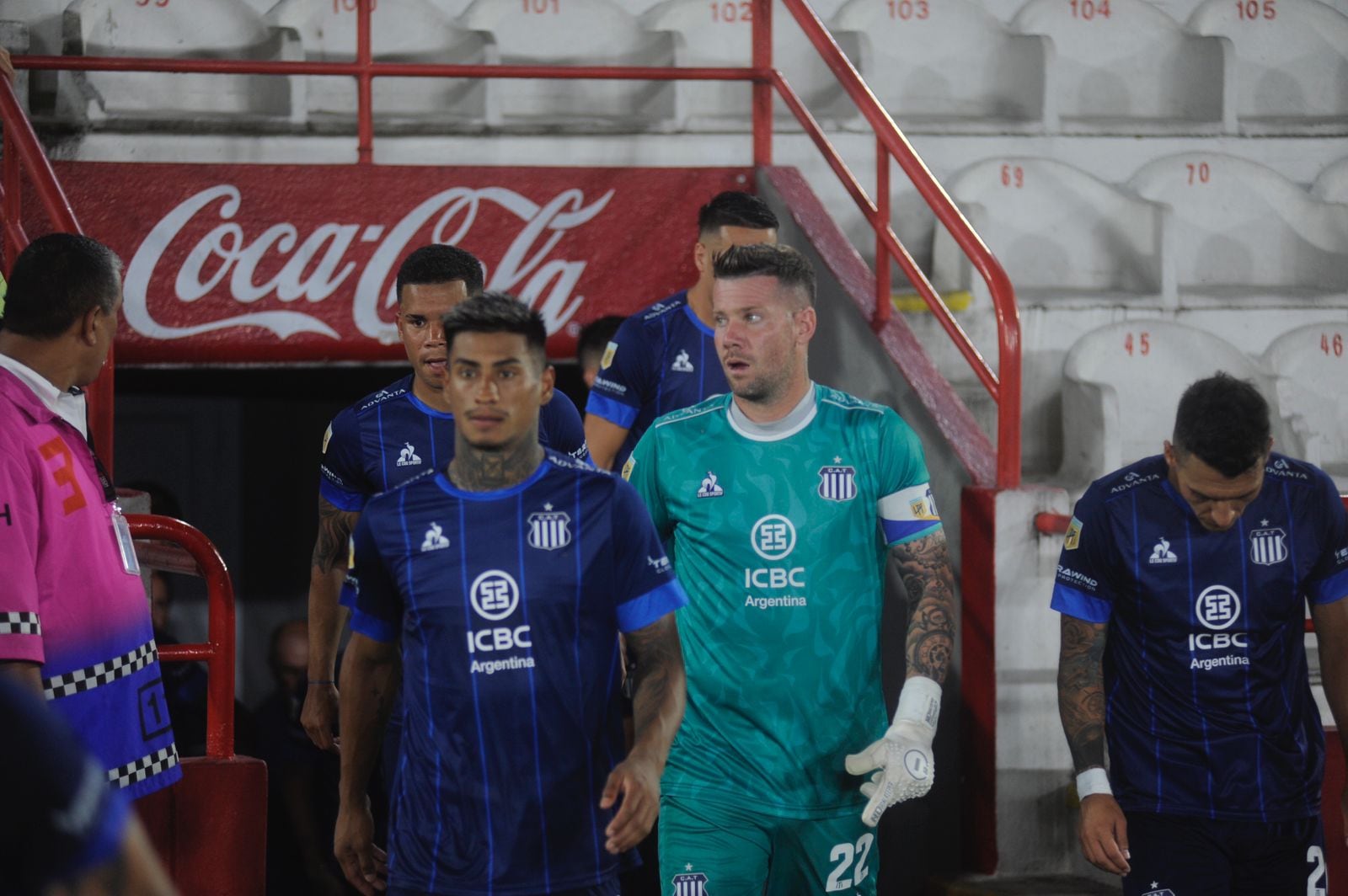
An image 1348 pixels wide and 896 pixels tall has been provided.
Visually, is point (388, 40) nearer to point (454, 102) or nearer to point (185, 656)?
point (454, 102)

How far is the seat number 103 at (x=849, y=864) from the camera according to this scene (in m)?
4.78

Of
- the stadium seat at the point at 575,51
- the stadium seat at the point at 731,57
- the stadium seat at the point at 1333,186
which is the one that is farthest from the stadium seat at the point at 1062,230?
the stadium seat at the point at 575,51

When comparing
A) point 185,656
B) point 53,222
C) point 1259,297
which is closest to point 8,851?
point 185,656

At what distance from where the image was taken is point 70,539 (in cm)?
399

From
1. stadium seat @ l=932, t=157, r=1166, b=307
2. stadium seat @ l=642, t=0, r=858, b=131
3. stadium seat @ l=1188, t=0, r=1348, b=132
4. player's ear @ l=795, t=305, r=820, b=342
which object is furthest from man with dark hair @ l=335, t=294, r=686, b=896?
stadium seat @ l=1188, t=0, r=1348, b=132

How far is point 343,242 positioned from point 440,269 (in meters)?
2.43

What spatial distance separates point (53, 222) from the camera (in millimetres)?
6199

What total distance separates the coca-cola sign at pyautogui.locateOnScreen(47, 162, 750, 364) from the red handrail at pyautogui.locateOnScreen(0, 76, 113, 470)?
70 cm

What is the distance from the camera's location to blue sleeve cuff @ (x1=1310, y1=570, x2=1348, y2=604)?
15.9ft

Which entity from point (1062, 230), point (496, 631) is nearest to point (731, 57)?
point (1062, 230)

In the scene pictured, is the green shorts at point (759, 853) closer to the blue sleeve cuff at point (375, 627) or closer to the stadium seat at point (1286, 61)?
the blue sleeve cuff at point (375, 627)

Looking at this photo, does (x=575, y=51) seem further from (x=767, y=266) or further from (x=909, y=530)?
(x=909, y=530)

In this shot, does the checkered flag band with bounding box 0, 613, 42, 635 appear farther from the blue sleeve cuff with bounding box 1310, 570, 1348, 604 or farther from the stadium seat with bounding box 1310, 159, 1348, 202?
the stadium seat with bounding box 1310, 159, 1348, 202

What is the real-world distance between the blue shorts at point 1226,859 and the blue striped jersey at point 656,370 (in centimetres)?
234
